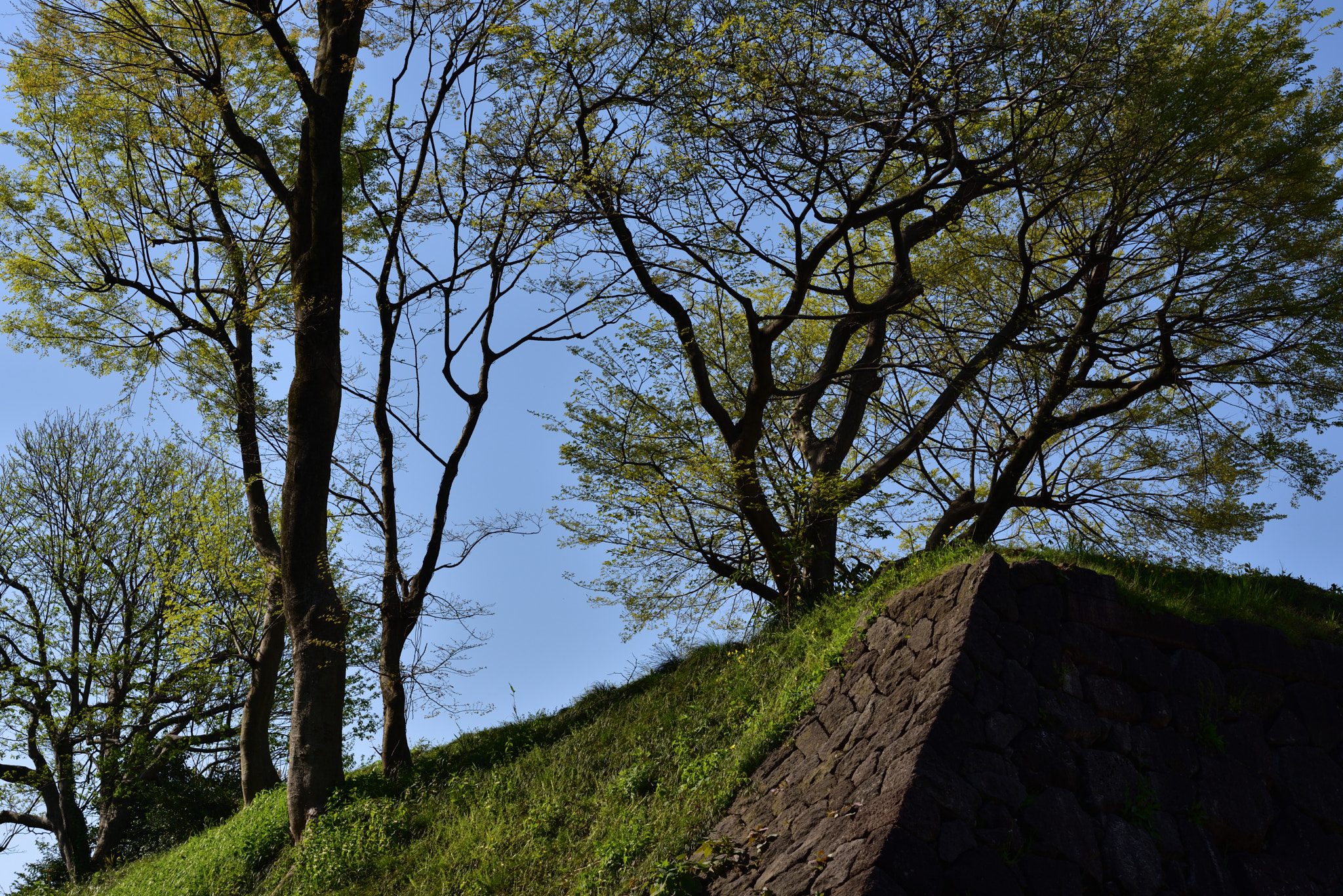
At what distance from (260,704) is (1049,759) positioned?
933 cm

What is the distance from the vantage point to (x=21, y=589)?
14.4 m

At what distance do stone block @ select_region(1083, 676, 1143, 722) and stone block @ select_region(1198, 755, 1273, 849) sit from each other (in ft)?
1.97

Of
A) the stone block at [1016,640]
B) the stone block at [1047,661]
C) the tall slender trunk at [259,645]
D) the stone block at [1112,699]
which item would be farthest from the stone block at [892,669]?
the tall slender trunk at [259,645]

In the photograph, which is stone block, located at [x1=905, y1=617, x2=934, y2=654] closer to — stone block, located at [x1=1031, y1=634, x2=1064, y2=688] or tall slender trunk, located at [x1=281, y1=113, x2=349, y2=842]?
stone block, located at [x1=1031, y1=634, x2=1064, y2=688]

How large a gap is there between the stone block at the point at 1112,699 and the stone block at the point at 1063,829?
0.81 meters

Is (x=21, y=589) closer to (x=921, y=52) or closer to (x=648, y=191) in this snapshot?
(x=648, y=191)

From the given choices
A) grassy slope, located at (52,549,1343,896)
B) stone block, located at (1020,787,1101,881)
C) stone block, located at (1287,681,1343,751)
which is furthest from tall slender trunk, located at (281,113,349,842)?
stone block, located at (1287,681,1343,751)

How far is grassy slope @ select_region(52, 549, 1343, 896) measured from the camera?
6.55 m

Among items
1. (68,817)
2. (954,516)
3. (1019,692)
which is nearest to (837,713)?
(1019,692)

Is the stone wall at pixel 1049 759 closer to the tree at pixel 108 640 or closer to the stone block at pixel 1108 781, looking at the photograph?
the stone block at pixel 1108 781

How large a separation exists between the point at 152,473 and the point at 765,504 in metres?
11.3

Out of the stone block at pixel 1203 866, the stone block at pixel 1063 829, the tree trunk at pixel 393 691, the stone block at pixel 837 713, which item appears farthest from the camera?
the tree trunk at pixel 393 691

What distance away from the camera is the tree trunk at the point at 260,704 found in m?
11.1

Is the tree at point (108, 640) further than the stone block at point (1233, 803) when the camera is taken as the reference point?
Yes
